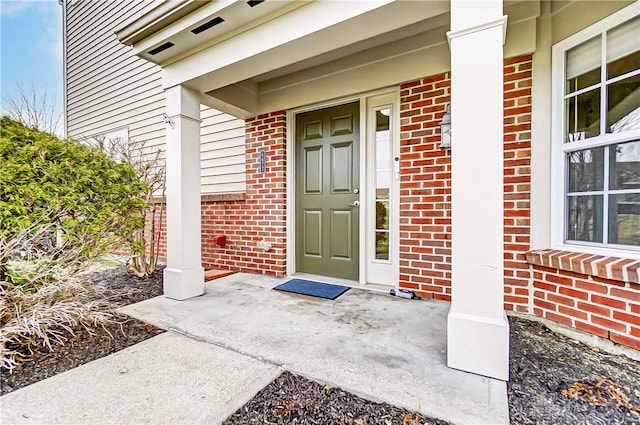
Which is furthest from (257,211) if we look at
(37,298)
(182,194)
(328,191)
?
(37,298)

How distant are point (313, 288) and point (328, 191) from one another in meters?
1.11

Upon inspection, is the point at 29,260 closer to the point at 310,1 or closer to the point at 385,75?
the point at 310,1

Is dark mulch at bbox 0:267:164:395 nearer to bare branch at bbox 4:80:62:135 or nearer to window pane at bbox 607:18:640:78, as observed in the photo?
bare branch at bbox 4:80:62:135

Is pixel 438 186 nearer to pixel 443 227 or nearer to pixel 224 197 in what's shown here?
pixel 443 227

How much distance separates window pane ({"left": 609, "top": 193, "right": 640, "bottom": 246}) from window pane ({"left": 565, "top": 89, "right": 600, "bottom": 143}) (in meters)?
0.47

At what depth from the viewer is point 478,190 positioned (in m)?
1.50

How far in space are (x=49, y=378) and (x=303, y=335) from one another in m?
1.38

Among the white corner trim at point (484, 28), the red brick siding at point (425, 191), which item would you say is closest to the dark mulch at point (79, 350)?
the red brick siding at point (425, 191)

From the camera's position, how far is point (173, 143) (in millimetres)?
2717

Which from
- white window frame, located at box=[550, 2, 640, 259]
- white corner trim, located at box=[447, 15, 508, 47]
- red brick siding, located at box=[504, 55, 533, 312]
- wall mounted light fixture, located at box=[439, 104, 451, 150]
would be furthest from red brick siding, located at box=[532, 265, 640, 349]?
white corner trim, located at box=[447, 15, 508, 47]

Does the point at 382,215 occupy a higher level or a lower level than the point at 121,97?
lower

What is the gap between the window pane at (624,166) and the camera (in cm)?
175

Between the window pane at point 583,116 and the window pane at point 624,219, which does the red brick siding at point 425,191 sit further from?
the window pane at point 624,219

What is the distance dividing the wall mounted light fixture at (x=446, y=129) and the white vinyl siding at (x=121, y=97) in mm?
2485
